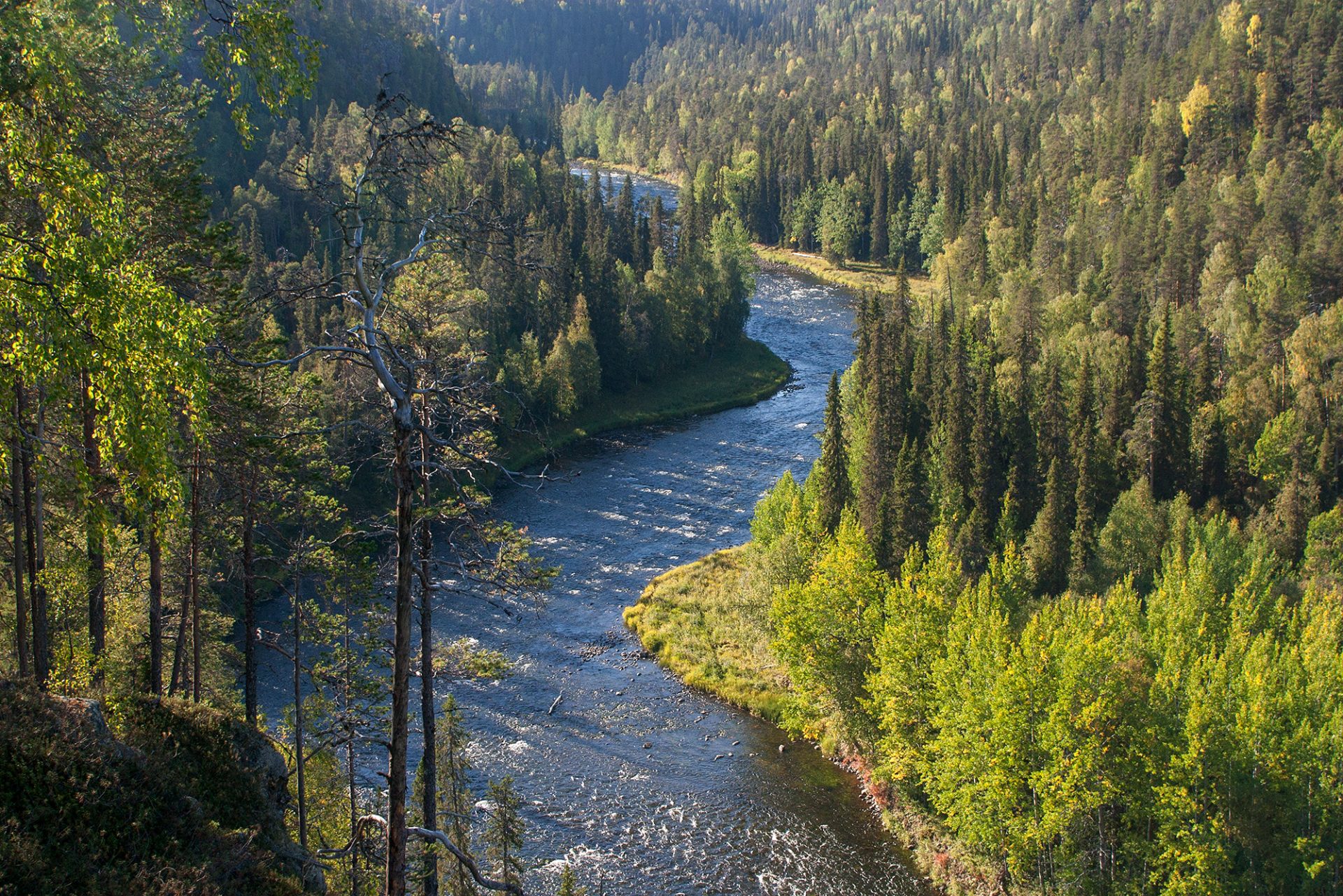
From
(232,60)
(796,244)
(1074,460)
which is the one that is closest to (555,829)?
(232,60)

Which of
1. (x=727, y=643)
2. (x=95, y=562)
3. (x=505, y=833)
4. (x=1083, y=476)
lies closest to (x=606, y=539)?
(x=727, y=643)

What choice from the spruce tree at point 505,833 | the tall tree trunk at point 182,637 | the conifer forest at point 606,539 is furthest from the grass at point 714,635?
the tall tree trunk at point 182,637

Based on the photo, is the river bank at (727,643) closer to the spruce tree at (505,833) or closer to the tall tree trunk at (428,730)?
the spruce tree at (505,833)

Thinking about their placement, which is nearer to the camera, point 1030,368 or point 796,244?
point 1030,368

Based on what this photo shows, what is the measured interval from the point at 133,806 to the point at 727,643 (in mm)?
44475

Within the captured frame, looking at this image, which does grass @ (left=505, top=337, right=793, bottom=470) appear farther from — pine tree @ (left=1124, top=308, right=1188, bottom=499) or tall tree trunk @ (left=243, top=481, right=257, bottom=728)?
tall tree trunk @ (left=243, top=481, right=257, bottom=728)

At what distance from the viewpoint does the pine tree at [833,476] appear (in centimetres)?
6744

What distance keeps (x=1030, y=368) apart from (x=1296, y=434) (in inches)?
720

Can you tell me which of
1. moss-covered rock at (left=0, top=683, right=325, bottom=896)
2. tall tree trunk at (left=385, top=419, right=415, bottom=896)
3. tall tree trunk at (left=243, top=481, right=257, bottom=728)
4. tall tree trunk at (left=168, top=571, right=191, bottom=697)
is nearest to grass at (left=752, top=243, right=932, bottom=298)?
tall tree trunk at (left=168, top=571, right=191, bottom=697)

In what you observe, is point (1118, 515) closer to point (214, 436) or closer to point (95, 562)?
point (214, 436)

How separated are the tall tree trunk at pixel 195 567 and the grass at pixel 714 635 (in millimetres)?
29503

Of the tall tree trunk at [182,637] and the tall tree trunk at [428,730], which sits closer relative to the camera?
the tall tree trunk at [428,730]

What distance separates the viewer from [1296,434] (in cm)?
6850

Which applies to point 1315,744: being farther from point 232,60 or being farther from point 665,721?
point 232,60
